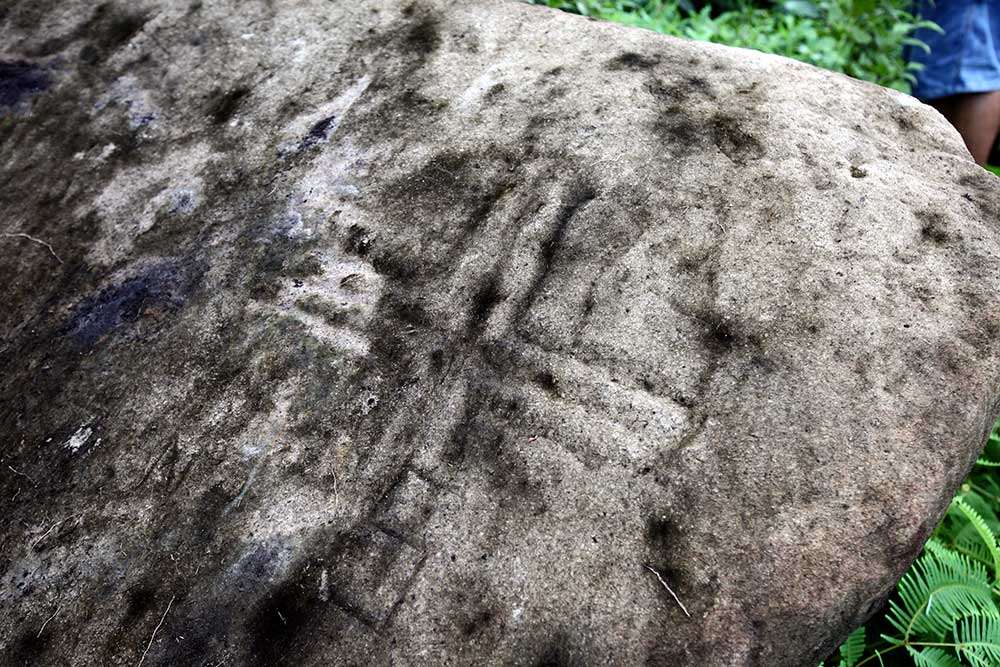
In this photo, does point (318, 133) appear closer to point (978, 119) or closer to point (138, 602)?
point (138, 602)

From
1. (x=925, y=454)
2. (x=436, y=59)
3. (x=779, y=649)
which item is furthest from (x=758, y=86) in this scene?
(x=779, y=649)

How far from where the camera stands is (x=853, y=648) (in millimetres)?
1832

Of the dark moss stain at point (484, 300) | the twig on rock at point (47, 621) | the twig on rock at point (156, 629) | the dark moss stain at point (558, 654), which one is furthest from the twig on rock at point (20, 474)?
the dark moss stain at point (558, 654)

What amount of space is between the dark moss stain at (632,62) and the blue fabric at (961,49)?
6.00 ft

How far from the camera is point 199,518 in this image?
5.00 ft

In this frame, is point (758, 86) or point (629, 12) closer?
point (758, 86)

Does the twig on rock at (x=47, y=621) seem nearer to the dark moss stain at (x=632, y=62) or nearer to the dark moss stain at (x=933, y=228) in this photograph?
the dark moss stain at (x=632, y=62)

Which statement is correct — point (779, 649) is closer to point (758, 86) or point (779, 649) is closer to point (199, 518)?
point (199, 518)

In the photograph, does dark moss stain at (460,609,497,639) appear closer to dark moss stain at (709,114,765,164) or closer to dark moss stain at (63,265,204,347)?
dark moss stain at (63,265,204,347)

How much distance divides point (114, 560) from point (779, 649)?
44.6 inches

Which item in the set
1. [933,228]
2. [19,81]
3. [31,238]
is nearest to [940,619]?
[933,228]

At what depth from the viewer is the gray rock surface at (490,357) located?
4.51 ft

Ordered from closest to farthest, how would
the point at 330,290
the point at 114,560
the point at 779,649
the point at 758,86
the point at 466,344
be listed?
the point at 779,649
the point at 114,560
the point at 466,344
the point at 330,290
the point at 758,86

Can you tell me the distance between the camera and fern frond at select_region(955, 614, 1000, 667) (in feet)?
5.61
